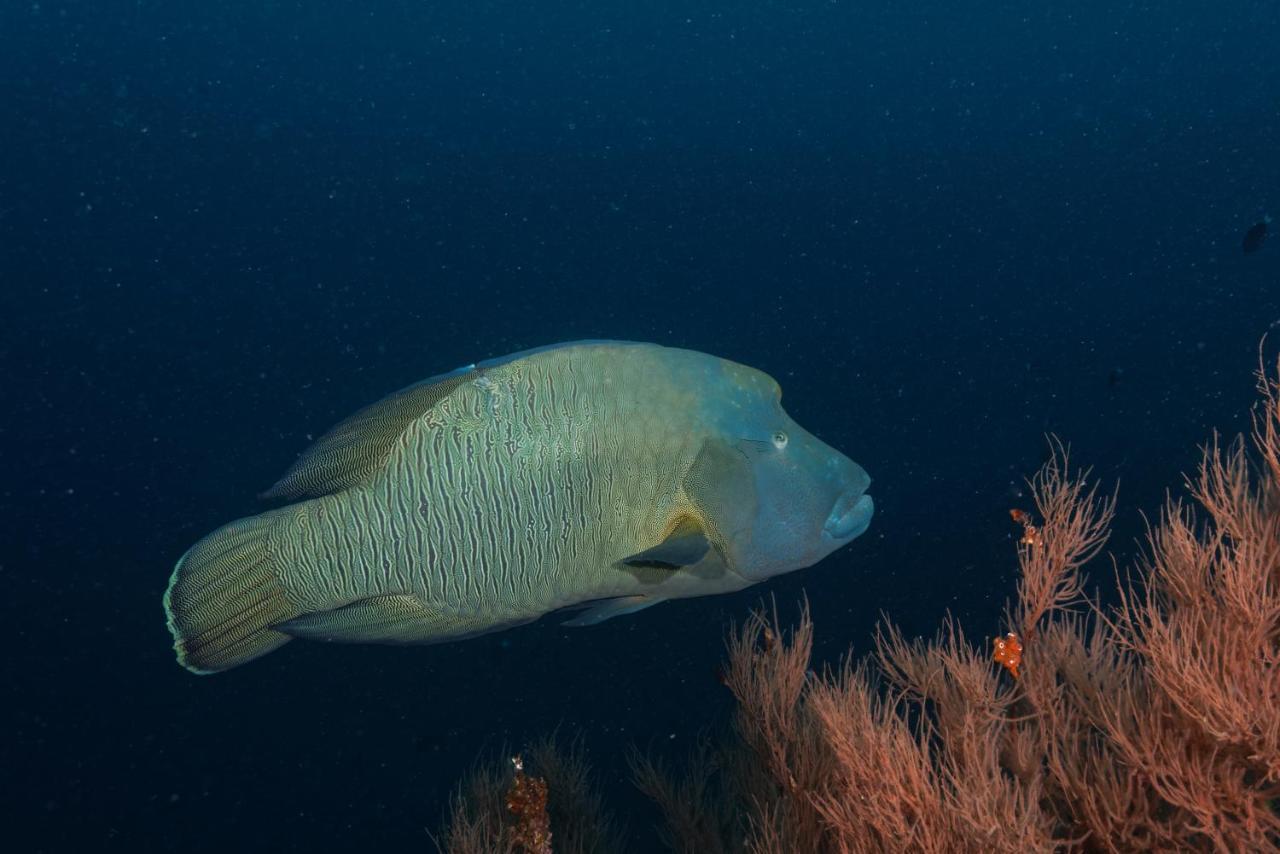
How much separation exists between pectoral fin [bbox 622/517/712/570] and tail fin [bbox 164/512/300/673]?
148cm

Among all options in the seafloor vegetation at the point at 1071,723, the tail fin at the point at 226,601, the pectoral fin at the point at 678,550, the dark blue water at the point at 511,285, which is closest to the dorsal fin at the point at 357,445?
the tail fin at the point at 226,601

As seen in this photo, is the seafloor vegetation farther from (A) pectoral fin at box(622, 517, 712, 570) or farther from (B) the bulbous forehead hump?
(B) the bulbous forehead hump

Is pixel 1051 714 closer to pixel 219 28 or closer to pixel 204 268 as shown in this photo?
pixel 204 268

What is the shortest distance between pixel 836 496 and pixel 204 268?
13508mm

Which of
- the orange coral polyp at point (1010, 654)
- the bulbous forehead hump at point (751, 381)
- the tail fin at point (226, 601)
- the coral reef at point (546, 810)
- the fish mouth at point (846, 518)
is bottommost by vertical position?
the coral reef at point (546, 810)

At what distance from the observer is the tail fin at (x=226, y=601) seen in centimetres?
310

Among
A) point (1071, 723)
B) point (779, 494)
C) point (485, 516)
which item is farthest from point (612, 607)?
point (1071, 723)

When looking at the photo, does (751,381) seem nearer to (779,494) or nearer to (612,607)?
(779,494)

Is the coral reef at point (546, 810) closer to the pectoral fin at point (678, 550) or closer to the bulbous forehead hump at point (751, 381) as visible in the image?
the pectoral fin at point (678, 550)

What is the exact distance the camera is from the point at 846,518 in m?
3.44

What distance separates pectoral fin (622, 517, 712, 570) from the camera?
9.98 feet

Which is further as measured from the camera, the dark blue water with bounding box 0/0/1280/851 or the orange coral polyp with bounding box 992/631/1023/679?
the dark blue water with bounding box 0/0/1280/851

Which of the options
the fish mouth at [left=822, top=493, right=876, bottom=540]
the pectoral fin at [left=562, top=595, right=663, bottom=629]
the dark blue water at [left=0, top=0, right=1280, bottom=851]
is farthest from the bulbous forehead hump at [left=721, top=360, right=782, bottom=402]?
the dark blue water at [left=0, top=0, right=1280, bottom=851]

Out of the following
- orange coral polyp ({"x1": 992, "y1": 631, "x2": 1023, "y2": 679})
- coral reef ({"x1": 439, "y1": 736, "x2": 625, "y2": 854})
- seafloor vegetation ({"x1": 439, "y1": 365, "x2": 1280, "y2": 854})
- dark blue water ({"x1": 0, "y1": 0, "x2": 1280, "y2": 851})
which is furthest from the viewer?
dark blue water ({"x1": 0, "y1": 0, "x2": 1280, "y2": 851})
